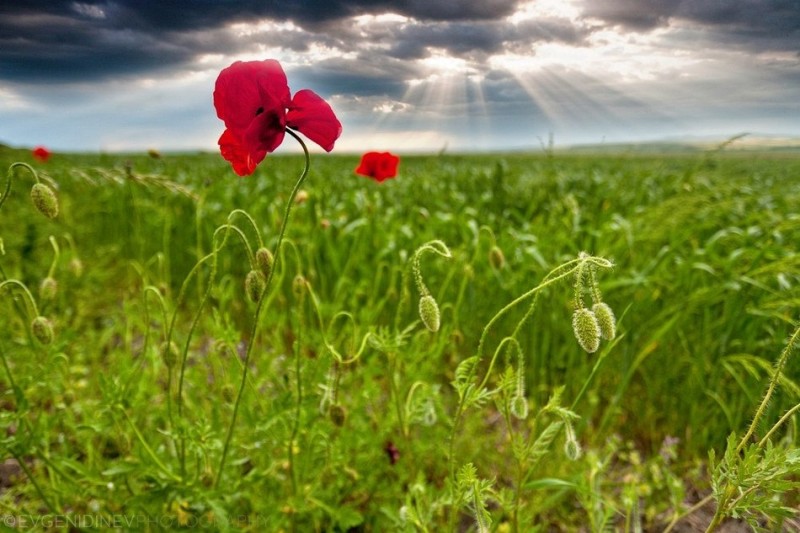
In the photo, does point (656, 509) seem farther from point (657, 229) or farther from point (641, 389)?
point (657, 229)

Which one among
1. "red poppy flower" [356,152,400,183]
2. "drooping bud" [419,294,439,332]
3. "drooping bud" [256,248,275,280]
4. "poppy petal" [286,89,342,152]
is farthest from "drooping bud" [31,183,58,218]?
"red poppy flower" [356,152,400,183]

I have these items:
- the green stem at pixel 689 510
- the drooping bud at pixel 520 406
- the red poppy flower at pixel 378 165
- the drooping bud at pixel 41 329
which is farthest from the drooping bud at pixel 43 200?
the red poppy flower at pixel 378 165

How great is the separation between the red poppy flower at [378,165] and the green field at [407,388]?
0.39 metres

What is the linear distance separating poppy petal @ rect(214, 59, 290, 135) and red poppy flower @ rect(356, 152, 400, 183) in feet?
6.42

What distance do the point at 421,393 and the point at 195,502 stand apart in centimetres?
69

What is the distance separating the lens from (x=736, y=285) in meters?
2.39

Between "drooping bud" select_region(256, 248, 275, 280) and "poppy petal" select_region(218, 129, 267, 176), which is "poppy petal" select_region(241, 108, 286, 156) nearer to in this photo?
"poppy petal" select_region(218, 129, 267, 176)

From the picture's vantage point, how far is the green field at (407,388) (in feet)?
4.67

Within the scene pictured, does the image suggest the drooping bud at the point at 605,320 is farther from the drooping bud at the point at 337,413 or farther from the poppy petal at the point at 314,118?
the drooping bud at the point at 337,413

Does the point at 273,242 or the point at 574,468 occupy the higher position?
the point at 273,242

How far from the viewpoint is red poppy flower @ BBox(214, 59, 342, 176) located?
1060 mm

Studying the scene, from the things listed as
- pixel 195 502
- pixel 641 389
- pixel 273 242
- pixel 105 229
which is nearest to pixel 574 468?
pixel 641 389

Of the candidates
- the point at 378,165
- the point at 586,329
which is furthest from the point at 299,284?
the point at 378,165

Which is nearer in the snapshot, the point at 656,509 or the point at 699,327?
the point at 656,509
